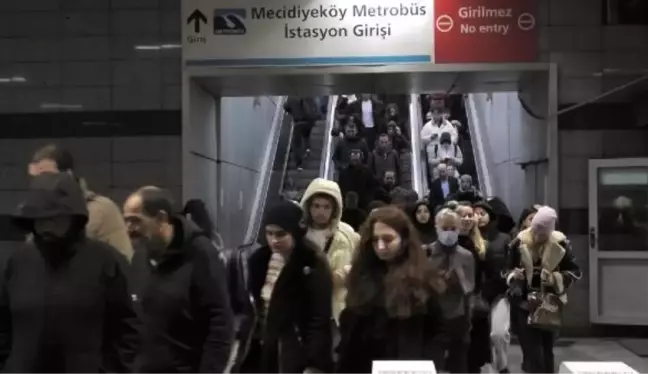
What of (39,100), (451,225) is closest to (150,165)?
(39,100)

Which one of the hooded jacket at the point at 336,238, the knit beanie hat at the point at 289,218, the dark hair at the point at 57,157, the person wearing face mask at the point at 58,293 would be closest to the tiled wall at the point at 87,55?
the hooded jacket at the point at 336,238

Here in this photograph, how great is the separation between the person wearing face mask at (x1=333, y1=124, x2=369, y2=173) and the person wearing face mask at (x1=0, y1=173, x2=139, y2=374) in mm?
9050

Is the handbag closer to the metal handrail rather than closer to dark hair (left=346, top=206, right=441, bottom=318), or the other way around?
dark hair (left=346, top=206, right=441, bottom=318)

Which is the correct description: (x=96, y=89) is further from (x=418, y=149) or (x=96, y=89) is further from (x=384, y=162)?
(x=418, y=149)

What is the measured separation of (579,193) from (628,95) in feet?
3.53

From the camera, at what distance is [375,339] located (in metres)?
3.83

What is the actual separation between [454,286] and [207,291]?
148 cm

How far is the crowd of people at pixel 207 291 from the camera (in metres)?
3.26

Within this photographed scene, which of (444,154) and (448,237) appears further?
(444,154)

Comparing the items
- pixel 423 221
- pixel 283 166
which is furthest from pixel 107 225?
pixel 283 166

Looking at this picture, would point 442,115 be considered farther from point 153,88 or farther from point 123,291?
point 123,291

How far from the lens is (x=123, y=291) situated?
11.1 ft

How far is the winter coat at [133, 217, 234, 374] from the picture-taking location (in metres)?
3.52

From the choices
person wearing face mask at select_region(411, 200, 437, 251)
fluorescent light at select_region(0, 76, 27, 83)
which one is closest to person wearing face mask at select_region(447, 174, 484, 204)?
person wearing face mask at select_region(411, 200, 437, 251)
